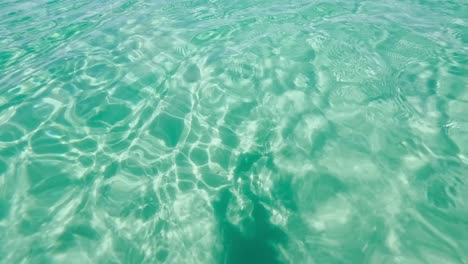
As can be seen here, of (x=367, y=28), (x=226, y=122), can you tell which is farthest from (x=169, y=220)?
(x=367, y=28)

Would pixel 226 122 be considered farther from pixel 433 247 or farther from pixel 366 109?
pixel 433 247

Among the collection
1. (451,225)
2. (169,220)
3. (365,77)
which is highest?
(365,77)

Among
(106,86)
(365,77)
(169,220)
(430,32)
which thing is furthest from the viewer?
(430,32)

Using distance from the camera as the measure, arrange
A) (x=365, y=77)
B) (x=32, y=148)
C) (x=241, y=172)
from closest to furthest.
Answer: (x=241, y=172) → (x=32, y=148) → (x=365, y=77)

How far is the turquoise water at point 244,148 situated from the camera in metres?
3.59

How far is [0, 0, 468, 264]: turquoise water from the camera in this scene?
3.59m

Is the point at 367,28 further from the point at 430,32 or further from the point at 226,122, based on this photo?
the point at 226,122

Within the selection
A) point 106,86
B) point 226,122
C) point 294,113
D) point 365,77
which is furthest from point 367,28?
point 106,86

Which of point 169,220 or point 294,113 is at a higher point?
point 294,113

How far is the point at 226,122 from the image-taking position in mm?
5230

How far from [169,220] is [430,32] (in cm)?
773

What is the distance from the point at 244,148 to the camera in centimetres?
477

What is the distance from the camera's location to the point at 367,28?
780cm

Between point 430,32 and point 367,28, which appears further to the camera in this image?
point 367,28
